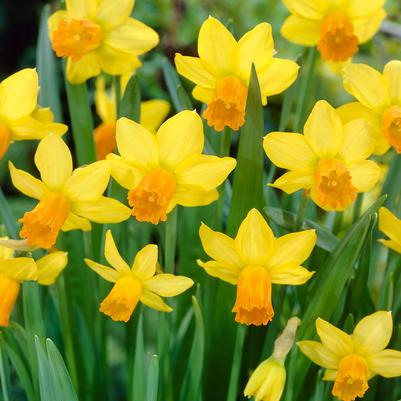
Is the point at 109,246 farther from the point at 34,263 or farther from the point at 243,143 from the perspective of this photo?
the point at 243,143

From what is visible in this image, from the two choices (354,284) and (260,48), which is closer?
(260,48)

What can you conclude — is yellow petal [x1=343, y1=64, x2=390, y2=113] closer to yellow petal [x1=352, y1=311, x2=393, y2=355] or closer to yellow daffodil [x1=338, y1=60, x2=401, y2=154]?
yellow daffodil [x1=338, y1=60, x2=401, y2=154]

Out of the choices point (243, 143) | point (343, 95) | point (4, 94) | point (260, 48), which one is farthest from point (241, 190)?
point (343, 95)

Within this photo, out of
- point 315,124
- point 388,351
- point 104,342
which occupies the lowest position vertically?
point 104,342

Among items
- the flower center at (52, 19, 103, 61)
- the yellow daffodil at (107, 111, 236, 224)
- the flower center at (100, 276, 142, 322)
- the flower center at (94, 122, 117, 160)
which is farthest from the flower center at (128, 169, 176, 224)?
the flower center at (94, 122, 117, 160)

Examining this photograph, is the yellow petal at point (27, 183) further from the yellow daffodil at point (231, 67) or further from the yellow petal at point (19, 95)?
the yellow daffodil at point (231, 67)

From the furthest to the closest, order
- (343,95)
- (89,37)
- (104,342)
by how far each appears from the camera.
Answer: (343,95), (104,342), (89,37)

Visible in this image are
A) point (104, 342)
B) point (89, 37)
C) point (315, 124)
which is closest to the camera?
point (315, 124)
